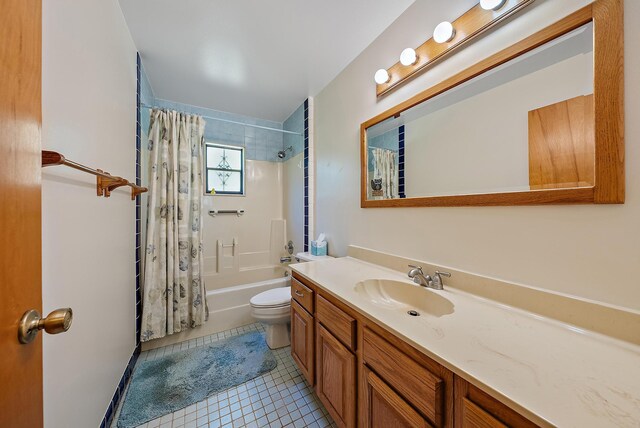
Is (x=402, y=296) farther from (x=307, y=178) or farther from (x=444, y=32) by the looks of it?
(x=307, y=178)

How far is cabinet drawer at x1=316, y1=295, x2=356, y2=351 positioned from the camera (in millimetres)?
992

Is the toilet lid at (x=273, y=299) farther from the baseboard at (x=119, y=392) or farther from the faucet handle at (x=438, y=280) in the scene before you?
the faucet handle at (x=438, y=280)

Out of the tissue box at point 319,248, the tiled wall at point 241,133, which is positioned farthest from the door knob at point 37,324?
the tiled wall at point 241,133

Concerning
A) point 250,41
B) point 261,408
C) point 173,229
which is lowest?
point 261,408

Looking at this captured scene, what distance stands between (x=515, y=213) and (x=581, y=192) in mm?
192

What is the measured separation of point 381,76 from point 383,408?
5.74 feet

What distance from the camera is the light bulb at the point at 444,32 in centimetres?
110

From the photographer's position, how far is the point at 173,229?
1956 millimetres

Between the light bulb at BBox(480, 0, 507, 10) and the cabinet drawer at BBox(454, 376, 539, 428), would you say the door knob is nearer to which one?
the cabinet drawer at BBox(454, 376, 539, 428)

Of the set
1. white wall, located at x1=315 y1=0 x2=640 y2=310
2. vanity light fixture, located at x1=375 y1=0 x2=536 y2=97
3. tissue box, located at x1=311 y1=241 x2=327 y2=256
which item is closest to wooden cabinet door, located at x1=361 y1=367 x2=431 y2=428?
white wall, located at x1=315 y1=0 x2=640 y2=310

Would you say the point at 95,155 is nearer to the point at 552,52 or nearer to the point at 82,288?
the point at 82,288

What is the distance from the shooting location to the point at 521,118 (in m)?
0.91

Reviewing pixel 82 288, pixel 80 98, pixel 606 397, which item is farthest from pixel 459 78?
pixel 82 288

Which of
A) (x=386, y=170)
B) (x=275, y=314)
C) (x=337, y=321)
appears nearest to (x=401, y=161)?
(x=386, y=170)
